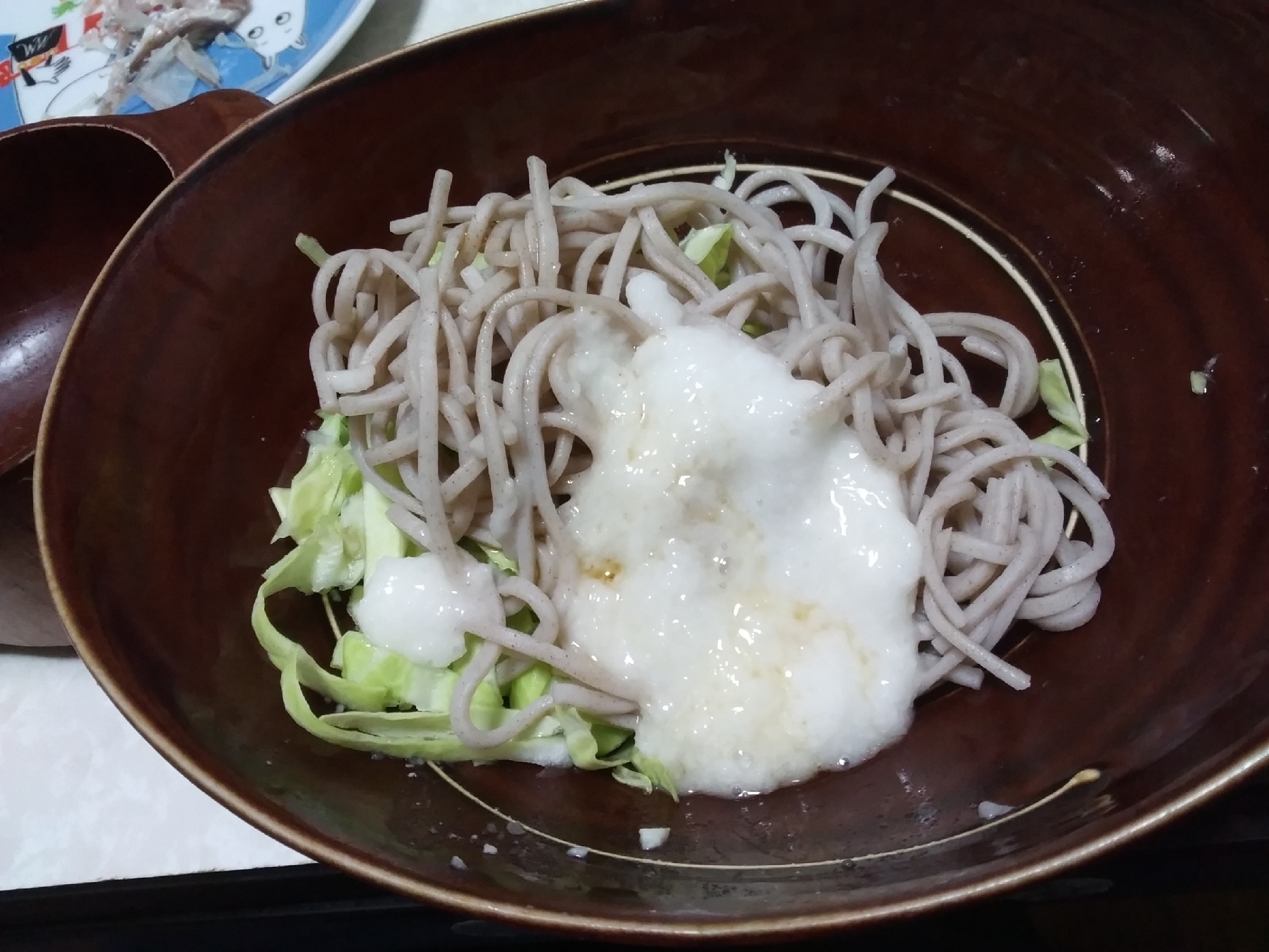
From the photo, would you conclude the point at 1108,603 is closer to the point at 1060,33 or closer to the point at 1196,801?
the point at 1196,801

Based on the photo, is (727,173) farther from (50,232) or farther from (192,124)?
(50,232)

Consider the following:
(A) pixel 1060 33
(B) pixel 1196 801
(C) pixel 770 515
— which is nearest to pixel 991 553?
(C) pixel 770 515

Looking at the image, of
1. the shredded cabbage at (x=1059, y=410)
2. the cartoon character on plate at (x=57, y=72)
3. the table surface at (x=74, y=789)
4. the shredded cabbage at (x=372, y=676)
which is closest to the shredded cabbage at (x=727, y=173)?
the shredded cabbage at (x=1059, y=410)

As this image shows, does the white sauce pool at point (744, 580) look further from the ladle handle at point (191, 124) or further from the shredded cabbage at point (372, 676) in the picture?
the ladle handle at point (191, 124)

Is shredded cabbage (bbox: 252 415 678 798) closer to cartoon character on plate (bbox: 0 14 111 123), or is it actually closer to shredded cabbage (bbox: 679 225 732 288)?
shredded cabbage (bbox: 679 225 732 288)

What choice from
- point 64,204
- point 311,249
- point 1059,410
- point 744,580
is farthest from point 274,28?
point 1059,410

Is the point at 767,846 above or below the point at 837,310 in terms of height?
below

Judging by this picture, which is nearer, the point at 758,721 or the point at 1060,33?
the point at 758,721

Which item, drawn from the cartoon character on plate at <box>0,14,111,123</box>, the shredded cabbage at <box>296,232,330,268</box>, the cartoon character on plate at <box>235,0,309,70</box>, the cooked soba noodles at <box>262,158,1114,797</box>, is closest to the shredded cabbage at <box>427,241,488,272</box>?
the cooked soba noodles at <box>262,158,1114,797</box>
